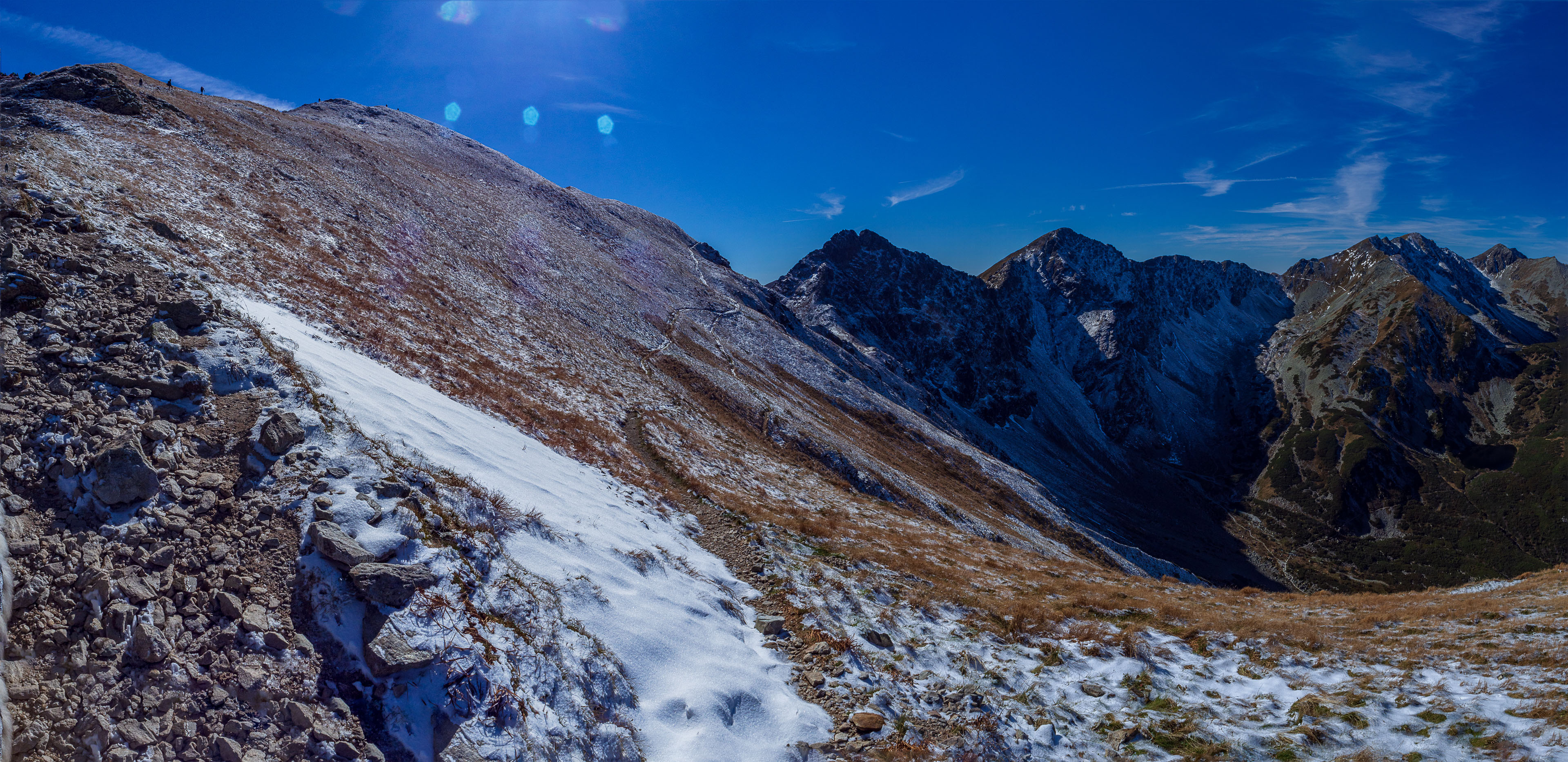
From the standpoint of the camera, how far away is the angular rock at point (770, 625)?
13445mm

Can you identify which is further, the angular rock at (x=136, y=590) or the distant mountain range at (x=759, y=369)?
the distant mountain range at (x=759, y=369)

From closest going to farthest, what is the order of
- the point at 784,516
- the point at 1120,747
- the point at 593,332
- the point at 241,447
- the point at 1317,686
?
1. the point at 241,447
2. the point at 1120,747
3. the point at 1317,686
4. the point at 784,516
5. the point at 593,332

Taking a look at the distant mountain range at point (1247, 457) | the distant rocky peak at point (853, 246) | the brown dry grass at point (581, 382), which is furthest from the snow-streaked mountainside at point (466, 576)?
the distant rocky peak at point (853, 246)

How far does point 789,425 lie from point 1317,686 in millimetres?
38064

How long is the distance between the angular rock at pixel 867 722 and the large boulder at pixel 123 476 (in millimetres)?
11963

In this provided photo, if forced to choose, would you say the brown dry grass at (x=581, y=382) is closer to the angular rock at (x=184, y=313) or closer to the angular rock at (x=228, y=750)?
the angular rock at (x=184, y=313)

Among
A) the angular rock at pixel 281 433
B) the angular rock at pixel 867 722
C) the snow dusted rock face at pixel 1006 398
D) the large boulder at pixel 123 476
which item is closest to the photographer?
the large boulder at pixel 123 476

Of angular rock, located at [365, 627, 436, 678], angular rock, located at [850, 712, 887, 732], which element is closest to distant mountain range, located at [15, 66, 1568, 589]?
angular rock, located at [850, 712, 887, 732]

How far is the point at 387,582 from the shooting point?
27.1ft

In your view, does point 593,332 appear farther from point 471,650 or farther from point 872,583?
point 471,650

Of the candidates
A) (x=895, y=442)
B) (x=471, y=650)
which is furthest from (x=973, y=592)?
(x=895, y=442)

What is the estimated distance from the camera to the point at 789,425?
48.4m

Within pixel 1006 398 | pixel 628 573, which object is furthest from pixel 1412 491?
pixel 628 573

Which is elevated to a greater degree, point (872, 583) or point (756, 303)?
point (756, 303)
